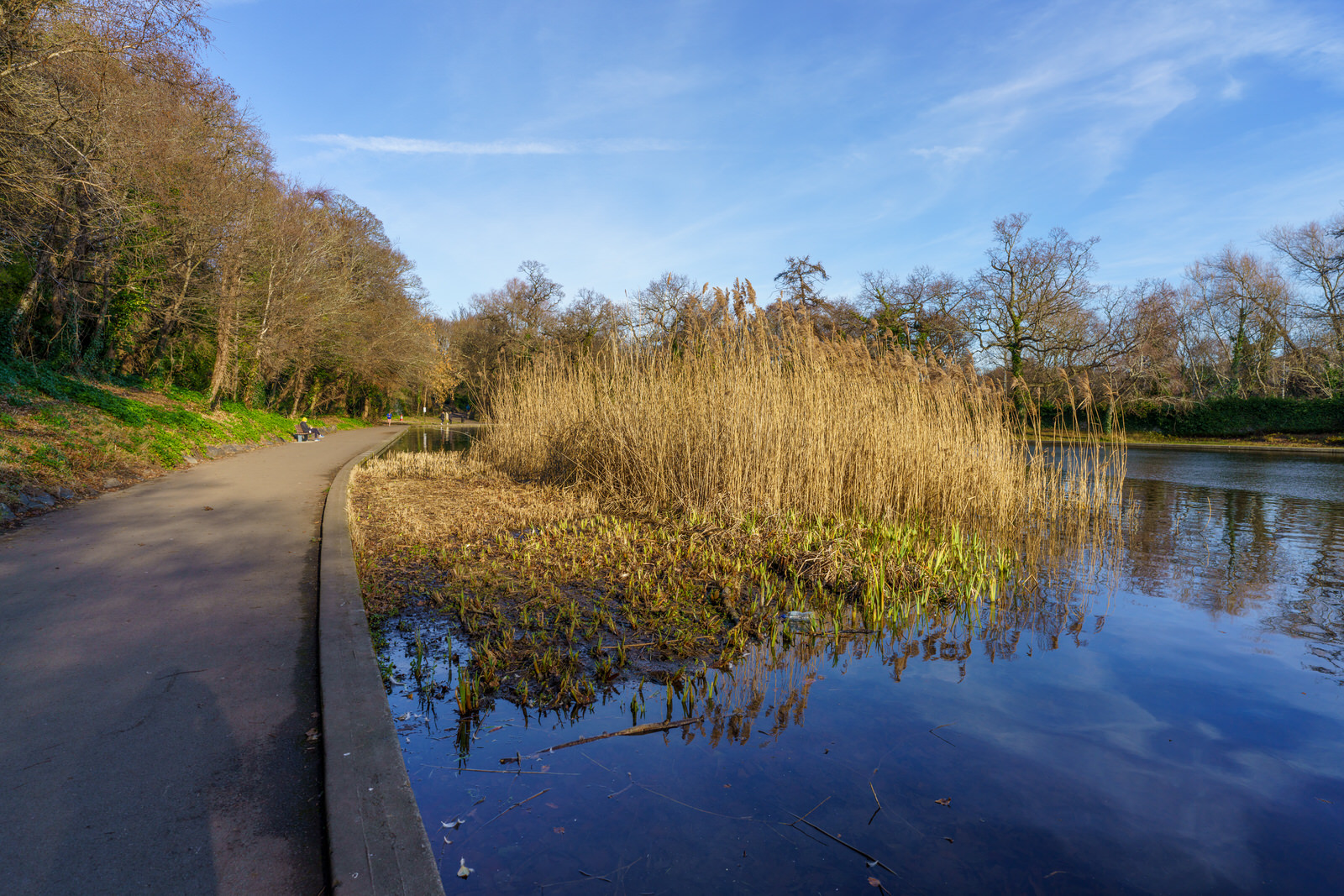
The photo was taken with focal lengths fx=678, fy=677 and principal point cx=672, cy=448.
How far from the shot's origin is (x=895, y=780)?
2871 mm

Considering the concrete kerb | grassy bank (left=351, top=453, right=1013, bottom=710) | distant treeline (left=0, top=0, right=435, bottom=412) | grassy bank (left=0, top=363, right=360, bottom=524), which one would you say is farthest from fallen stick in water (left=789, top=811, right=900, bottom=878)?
distant treeline (left=0, top=0, right=435, bottom=412)

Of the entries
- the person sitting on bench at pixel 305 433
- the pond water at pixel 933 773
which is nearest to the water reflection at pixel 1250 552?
the pond water at pixel 933 773

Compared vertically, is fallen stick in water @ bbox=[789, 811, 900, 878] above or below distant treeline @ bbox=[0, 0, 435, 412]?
below

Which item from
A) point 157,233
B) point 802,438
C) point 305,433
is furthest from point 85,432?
point 305,433

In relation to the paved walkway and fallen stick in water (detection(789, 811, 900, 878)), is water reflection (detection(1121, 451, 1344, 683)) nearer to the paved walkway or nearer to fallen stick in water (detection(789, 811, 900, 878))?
fallen stick in water (detection(789, 811, 900, 878))

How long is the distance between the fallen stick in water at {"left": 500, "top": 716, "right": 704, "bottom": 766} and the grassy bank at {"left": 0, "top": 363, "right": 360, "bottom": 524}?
6.65 meters

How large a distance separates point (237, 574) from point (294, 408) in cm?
2835

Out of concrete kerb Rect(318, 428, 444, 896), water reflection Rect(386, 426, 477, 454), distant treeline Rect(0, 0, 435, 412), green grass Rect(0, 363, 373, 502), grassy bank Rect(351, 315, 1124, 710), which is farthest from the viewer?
water reflection Rect(386, 426, 477, 454)

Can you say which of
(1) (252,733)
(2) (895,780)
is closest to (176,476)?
(1) (252,733)

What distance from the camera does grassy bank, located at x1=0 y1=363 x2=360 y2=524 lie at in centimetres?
768

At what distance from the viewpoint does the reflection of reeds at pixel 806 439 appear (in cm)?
739

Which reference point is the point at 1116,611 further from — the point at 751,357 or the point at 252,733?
the point at 252,733

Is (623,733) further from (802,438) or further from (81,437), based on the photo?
(81,437)

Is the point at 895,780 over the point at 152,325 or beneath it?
beneath
